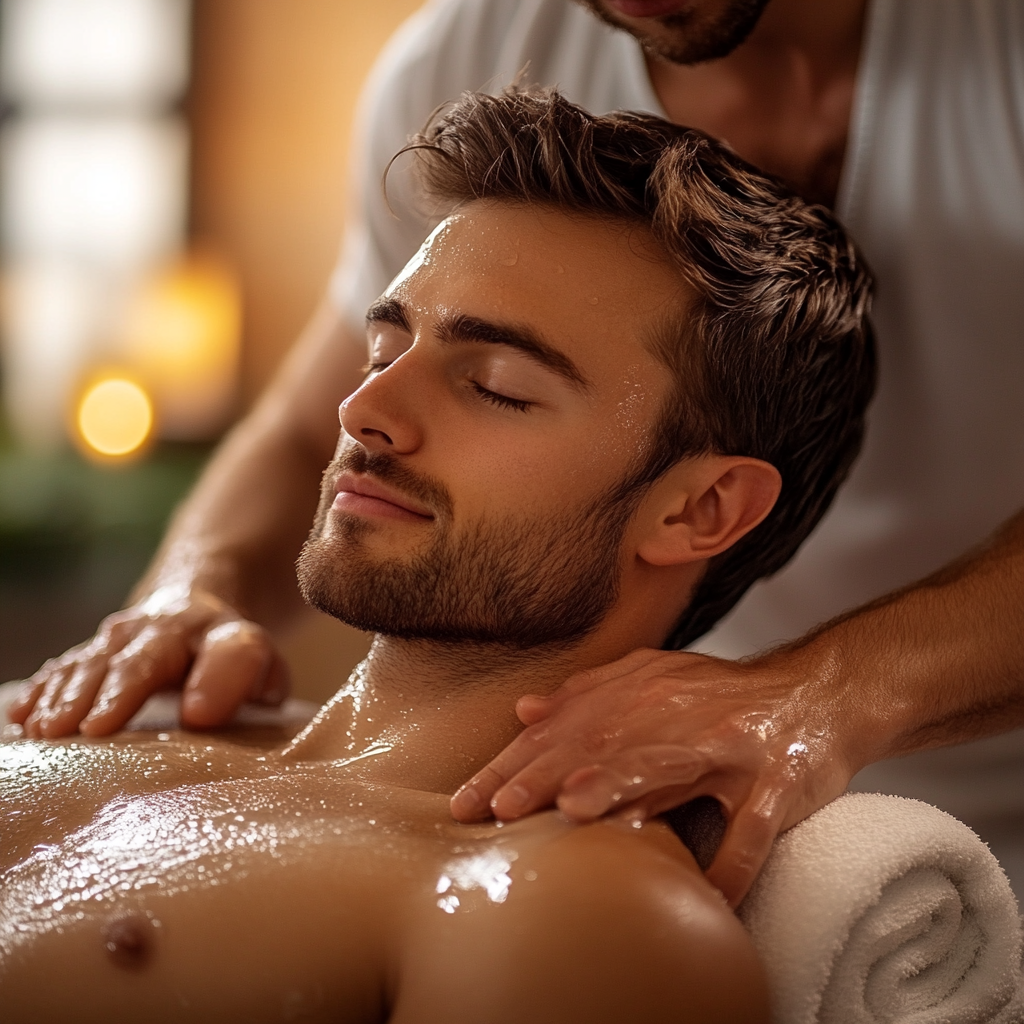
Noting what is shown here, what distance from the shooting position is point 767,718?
3.97 ft

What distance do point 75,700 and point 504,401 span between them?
2.29 ft

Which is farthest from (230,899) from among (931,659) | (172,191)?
(172,191)

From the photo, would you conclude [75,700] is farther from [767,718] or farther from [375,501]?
[767,718]

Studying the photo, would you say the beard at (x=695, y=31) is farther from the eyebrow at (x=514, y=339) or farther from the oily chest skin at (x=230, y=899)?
the oily chest skin at (x=230, y=899)

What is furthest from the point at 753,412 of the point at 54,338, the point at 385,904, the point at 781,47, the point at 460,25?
the point at 54,338

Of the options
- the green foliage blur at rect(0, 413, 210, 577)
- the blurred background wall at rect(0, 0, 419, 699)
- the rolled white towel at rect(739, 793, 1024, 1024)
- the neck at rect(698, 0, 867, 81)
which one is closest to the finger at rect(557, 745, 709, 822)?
the rolled white towel at rect(739, 793, 1024, 1024)

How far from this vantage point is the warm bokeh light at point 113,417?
16.3ft

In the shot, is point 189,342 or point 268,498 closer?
point 268,498

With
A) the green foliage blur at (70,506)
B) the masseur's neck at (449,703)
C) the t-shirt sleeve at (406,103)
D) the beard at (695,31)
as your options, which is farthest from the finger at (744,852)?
the green foliage blur at (70,506)

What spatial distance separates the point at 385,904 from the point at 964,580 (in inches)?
30.2

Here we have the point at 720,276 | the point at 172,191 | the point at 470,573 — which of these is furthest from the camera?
the point at 172,191

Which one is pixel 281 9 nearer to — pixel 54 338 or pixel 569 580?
pixel 54 338

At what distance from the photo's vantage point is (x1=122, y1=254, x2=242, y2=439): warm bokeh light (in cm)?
566

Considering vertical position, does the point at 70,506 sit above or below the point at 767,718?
below
